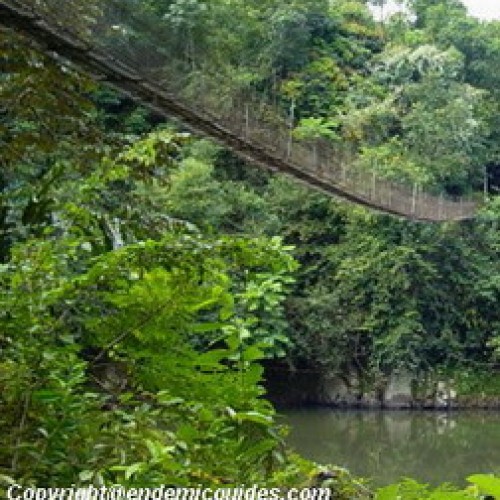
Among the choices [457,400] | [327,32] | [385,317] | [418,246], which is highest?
[327,32]

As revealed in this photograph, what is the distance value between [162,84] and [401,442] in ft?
20.3

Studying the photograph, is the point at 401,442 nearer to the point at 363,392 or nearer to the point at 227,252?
the point at 363,392

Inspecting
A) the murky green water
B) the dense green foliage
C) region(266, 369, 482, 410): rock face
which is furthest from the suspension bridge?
region(266, 369, 482, 410): rock face

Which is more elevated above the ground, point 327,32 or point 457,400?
point 327,32

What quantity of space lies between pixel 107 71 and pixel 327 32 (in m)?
11.7

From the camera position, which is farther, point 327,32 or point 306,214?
point 327,32

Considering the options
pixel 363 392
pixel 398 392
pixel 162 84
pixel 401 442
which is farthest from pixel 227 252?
pixel 398 392

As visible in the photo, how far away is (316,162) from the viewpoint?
402 centimetres

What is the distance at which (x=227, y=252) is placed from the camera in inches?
33.7

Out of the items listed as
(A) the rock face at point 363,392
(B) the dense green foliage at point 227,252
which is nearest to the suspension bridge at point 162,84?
(B) the dense green foliage at point 227,252

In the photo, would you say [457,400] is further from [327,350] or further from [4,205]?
[4,205]

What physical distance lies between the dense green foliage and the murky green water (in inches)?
31.5

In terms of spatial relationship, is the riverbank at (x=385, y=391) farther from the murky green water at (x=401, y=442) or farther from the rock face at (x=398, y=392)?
the murky green water at (x=401, y=442)

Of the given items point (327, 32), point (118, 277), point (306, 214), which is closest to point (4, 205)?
point (118, 277)
